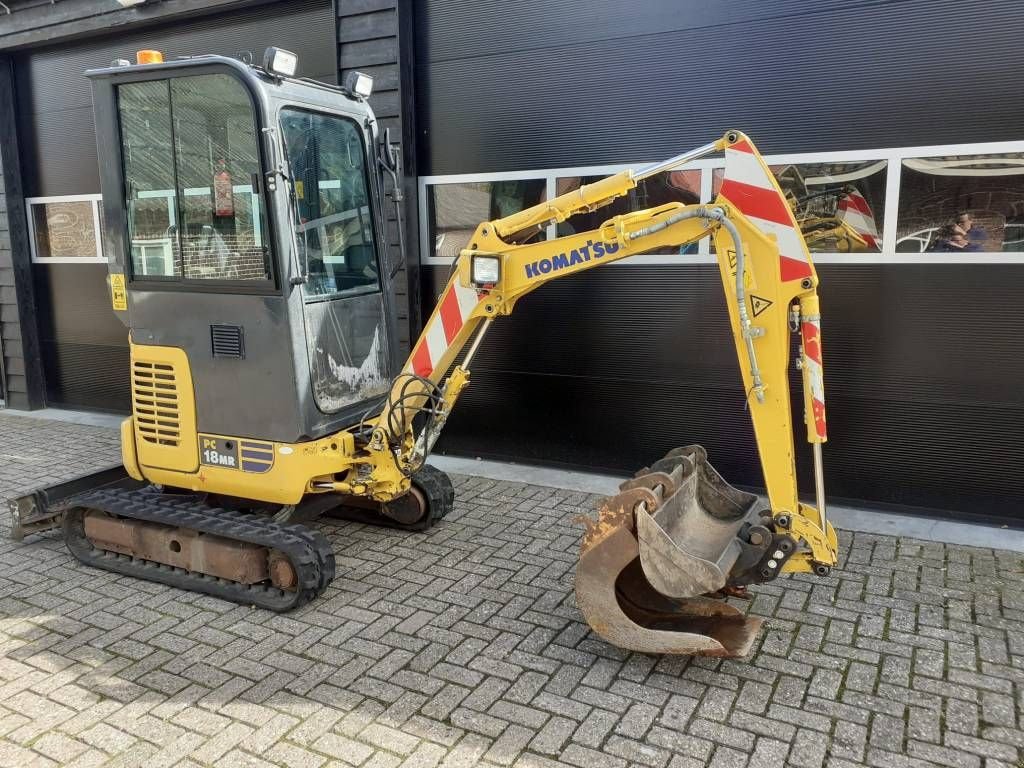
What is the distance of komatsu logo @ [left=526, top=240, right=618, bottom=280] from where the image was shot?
392cm

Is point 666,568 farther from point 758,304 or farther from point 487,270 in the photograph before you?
point 487,270

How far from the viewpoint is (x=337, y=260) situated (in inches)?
182

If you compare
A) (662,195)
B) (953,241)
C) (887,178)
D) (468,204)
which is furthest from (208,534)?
A: (953,241)

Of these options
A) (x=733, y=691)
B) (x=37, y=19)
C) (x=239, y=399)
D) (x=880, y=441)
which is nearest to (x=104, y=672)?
(x=239, y=399)

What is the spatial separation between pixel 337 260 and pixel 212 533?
1.69 metres

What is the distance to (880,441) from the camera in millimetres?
5574

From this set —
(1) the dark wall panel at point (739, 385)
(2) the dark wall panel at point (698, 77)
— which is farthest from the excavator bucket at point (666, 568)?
(2) the dark wall panel at point (698, 77)

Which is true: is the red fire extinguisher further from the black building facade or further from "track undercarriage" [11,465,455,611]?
the black building facade

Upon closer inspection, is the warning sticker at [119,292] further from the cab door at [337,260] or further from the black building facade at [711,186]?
the black building facade at [711,186]

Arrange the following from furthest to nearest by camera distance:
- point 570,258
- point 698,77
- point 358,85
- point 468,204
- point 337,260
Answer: point 468,204
point 698,77
point 358,85
point 337,260
point 570,258

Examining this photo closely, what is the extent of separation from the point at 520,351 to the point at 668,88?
7.76ft

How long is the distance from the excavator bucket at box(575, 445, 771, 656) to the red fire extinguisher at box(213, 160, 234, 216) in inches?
100

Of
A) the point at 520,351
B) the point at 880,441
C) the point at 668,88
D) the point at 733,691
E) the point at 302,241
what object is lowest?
the point at 733,691

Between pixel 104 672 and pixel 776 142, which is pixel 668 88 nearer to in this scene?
pixel 776 142
